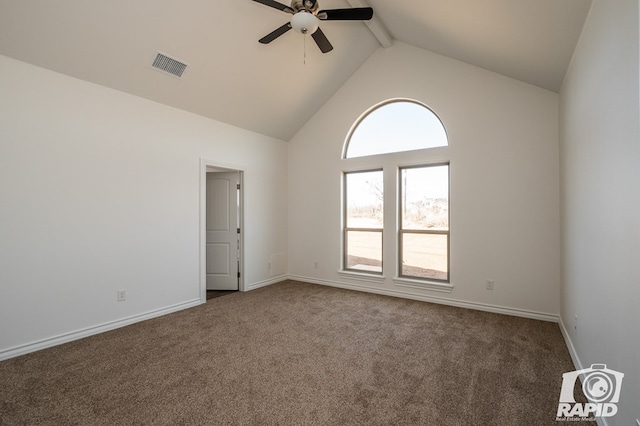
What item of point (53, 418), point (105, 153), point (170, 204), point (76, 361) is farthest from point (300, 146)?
point (53, 418)

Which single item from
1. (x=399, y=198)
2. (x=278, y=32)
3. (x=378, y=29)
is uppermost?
(x=378, y=29)

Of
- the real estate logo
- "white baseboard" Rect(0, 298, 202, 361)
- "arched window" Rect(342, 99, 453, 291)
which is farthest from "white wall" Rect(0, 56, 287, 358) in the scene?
the real estate logo

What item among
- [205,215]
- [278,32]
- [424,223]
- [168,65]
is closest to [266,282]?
[205,215]

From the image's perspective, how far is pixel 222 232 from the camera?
483cm

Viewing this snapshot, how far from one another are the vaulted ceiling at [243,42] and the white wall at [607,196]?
1.58 feet

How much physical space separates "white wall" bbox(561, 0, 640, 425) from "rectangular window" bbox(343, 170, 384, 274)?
250 centimetres

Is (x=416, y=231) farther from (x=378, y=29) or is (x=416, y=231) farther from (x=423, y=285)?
(x=378, y=29)

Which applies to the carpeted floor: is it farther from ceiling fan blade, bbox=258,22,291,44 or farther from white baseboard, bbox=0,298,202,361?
ceiling fan blade, bbox=258,22,291,44

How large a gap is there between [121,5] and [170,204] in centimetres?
214

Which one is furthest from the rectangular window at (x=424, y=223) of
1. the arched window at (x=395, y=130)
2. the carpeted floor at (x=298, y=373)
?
the carpeted floor at (x=298, y=373)

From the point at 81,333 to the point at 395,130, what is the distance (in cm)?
473

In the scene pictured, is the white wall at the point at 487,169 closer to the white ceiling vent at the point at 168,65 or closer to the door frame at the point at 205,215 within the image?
the door frame at the point at 205,215

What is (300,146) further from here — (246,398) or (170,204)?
(246,398)

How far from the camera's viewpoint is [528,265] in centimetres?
344
